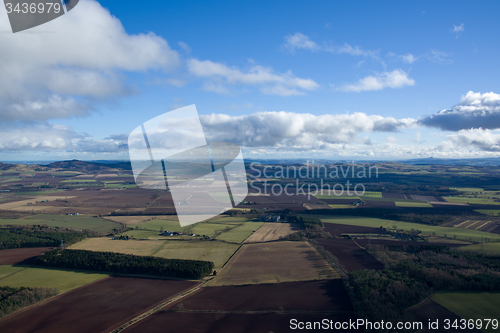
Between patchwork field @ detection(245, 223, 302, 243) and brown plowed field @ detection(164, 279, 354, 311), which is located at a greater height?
brown plowed field @ detection(164, 279, 354, 311)

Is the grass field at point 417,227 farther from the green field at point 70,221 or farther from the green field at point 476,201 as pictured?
the green field at point 70,221

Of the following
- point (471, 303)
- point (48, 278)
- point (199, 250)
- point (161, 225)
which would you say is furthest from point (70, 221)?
point (471, 303)

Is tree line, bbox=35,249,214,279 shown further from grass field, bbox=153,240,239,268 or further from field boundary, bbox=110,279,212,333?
grass field, bbox=153,240,239,268

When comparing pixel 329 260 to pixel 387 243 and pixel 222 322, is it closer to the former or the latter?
pixel 387 243

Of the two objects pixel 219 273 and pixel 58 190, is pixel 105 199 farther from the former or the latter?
pixel 219 273

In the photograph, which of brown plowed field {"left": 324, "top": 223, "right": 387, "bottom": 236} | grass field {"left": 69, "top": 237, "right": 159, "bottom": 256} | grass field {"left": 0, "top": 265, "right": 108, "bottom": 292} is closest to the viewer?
grass field {"left": 0, "top": 265, "right": 108, "bottom": 292}

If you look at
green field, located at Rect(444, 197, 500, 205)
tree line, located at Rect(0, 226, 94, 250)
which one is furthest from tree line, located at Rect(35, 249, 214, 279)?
green field, located at Rect(444, 197, 500, 205)

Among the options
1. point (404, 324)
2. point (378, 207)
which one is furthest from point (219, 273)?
point (378, 207)

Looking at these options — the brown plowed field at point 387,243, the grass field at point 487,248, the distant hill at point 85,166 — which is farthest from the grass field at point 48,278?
the distant hill at point 85,166
